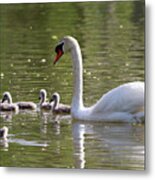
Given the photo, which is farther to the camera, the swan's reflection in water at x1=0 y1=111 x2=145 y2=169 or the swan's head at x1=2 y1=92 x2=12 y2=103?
the swan's head at x1=2 y1=92 x2=12 y2=103

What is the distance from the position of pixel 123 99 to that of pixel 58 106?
37 centimetres

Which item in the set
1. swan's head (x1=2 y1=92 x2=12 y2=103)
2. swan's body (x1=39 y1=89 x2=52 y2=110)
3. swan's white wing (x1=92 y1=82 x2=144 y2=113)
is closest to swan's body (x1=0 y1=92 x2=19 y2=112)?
swan's head (x1=2 y1=92 x2=12 y2=103)

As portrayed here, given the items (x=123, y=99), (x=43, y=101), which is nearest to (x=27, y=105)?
(x=43, y=101)

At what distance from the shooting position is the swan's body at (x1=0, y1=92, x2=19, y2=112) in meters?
6.10

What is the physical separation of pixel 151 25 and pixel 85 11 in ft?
1.35

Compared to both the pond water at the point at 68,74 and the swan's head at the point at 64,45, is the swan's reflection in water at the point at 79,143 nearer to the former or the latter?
the pond water at the point at 68,74

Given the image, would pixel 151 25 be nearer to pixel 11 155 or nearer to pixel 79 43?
pixel 79 43

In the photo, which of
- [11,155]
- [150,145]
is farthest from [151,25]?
[11,155]

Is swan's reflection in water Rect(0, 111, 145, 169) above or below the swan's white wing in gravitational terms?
below

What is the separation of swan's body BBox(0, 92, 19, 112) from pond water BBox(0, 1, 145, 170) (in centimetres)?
5

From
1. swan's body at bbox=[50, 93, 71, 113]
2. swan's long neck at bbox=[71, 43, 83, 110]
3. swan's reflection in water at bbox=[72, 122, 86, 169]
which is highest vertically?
swan's long neck at bbox=[71, 43, 83, 110]

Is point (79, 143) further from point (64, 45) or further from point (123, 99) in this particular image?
point (64, 45)

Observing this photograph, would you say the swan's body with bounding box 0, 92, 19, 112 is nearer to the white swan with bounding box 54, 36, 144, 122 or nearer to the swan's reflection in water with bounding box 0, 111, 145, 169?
the swan's reflection in water with bounding box 0, 111, 145, 169

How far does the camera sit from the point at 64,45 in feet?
20.1
